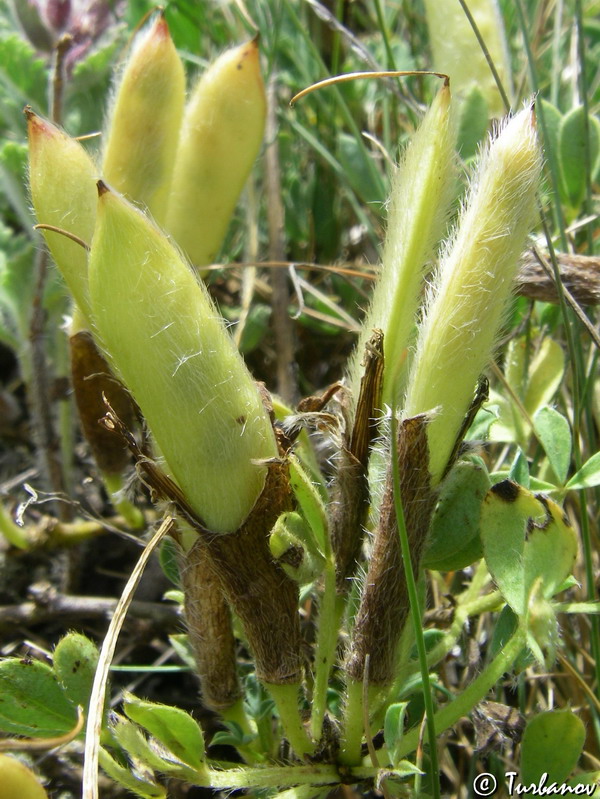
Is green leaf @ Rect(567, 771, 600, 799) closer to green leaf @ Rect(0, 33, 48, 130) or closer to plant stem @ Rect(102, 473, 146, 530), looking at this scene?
plant stem @ Rect(102, 473, 146, 530)

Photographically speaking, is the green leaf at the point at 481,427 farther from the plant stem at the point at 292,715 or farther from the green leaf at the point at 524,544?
the plant stem at the point at 292,715

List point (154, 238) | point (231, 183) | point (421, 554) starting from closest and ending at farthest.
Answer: point (154, 238)
point (421, 554)
point (231, 183)

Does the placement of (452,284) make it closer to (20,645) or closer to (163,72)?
(163,72)

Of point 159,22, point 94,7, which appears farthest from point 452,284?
point 94,7

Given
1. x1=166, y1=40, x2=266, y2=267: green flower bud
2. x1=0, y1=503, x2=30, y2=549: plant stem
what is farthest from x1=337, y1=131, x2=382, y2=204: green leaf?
x1=0, y1=503, x2=30, y2=549: plant stem

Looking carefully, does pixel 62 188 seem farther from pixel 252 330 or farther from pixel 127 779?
pixel 252 330

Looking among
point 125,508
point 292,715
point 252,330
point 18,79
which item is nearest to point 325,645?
point 292,715

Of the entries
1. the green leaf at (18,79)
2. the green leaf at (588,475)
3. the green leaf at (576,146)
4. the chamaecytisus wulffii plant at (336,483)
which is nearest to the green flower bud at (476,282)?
the chamaecytisus wulffii plant at (336,483)
